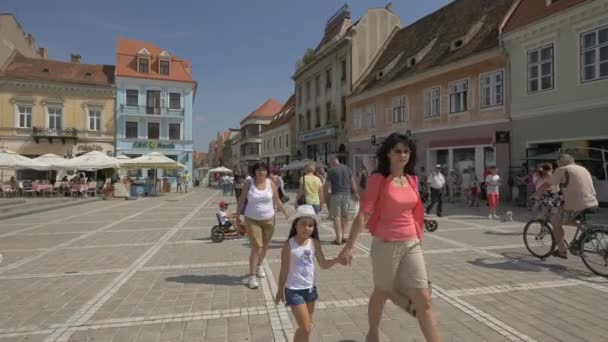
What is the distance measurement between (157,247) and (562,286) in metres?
6.91

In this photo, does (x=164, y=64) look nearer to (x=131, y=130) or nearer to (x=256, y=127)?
(x=131, y=130)

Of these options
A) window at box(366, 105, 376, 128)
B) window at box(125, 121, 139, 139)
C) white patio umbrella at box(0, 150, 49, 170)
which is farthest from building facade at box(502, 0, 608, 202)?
window at box(125, 121, 139, 139)

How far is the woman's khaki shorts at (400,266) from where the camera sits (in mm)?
2885

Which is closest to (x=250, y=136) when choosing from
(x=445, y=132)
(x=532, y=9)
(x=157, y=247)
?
(x=445, y=132)

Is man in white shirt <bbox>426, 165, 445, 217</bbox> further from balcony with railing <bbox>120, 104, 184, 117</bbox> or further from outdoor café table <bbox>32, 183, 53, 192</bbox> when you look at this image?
balcony with railing <bbox>120, 104, 184, 117</bbox>

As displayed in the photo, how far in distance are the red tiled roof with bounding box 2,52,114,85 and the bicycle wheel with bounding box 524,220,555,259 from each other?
3832 cm

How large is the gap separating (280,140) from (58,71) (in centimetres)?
2400

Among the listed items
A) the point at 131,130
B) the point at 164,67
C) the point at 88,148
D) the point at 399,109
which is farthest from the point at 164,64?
the point at 399,109

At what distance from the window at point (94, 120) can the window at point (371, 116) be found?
25.4 metres

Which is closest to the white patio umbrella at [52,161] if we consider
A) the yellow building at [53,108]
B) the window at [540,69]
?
the yellow building at [53,108]

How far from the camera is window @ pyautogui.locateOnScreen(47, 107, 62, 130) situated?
113 ft

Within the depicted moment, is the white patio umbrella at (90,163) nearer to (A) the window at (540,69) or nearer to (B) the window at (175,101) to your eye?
(B) the window at (175,101)

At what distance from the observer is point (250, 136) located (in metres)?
67.0

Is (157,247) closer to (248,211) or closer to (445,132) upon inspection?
(248,211)
